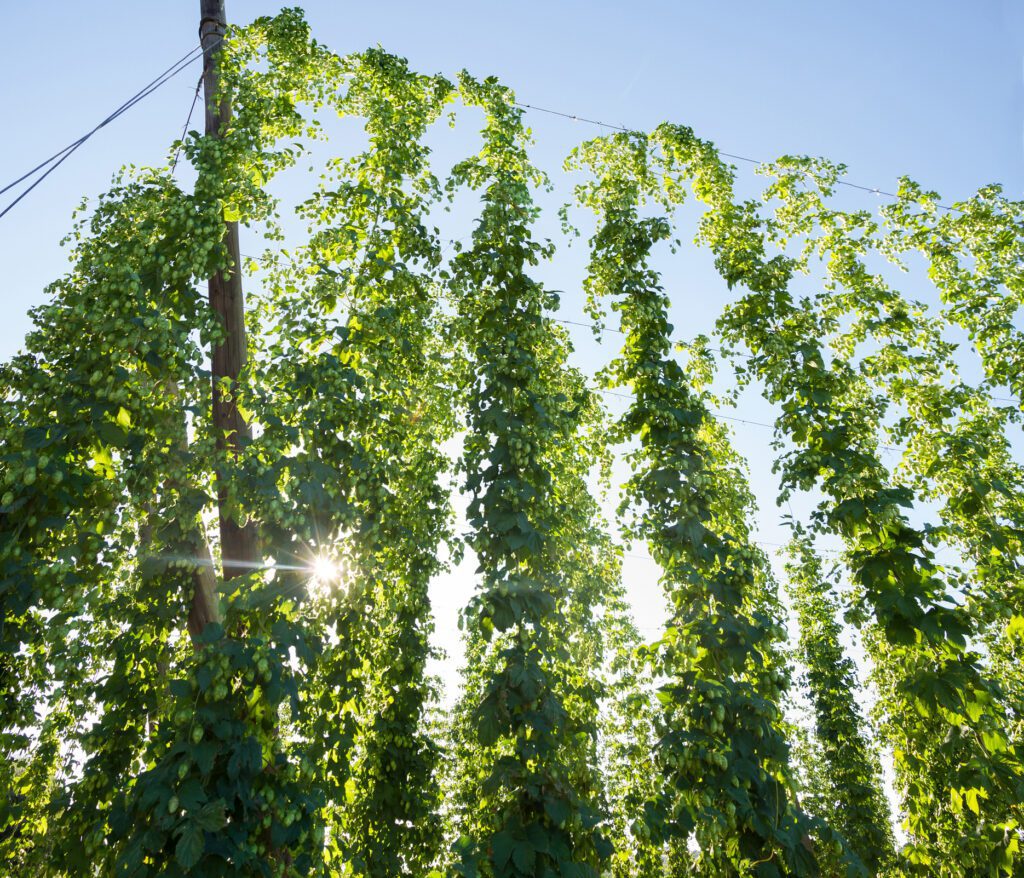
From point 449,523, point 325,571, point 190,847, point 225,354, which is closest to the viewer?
point 190,847

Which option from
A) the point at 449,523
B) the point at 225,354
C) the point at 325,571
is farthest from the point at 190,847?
the point at 449,523

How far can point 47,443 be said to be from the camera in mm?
4934

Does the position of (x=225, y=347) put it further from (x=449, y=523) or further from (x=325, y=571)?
(x=449, y=523)

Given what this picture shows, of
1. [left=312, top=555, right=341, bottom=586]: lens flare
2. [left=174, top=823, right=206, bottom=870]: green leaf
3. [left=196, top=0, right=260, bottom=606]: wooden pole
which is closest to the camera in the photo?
[left=174, top=823, right=206, bottom=870]: green leaf

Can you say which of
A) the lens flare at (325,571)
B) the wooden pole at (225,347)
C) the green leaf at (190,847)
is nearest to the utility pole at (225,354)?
the wooden pole at (225,347)

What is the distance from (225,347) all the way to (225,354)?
3.9 inches

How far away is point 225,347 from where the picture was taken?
23.7 ft

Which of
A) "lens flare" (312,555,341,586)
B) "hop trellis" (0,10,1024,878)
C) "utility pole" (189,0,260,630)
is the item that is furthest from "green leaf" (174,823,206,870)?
"utility pole" (189,0,260,630)

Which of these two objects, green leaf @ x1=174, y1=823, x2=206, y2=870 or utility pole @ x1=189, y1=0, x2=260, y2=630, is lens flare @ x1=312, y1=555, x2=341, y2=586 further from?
green leaf @ x1=174, y1=823, x2=206, y2=870

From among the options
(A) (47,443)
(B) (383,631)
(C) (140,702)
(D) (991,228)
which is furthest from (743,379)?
(C) (140,702)

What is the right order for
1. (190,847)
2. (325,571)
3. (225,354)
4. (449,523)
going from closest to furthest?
(190,847), (325,571), (225,354), (449,523)

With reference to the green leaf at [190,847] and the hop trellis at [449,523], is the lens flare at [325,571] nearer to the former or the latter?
the hop trellis at [449,523]

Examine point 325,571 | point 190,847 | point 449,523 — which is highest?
point 449,523

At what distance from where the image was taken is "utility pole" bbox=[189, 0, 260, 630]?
640 centimetres
